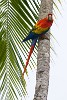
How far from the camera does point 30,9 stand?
304cm

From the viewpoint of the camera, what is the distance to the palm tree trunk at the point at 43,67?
2.00 metres

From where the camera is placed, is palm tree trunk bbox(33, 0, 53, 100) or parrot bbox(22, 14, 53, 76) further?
parrot bbox(22, 14, 53, 76)

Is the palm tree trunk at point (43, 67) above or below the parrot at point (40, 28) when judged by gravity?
below

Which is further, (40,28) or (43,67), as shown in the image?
(40,28)

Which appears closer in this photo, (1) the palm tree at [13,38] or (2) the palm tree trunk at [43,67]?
(2) the palm tree trunk at [43,67]

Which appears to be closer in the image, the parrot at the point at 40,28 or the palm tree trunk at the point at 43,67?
the palm tree trunk at the point at 43,67

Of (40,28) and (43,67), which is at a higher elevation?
(40,28)

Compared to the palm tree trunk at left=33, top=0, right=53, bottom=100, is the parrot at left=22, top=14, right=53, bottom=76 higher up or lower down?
higher up

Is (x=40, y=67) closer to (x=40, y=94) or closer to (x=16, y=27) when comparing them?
(x=40, y=94)

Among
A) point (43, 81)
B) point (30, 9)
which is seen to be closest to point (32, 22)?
point (30, 9)

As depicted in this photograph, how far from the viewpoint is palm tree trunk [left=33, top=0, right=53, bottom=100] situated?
2.00m

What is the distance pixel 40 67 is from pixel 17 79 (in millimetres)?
793

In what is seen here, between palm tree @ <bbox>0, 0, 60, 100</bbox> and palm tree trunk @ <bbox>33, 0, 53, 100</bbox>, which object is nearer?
palm tree trunk @ <bbox>33, 0, 53, 100</bbox>

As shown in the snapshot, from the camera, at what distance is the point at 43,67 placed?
84.4 inches
